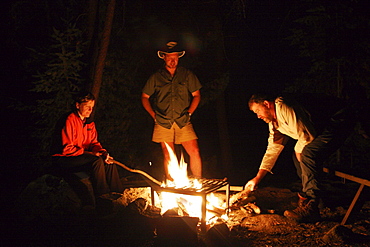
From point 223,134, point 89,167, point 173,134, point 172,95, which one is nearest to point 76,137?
point 89,167

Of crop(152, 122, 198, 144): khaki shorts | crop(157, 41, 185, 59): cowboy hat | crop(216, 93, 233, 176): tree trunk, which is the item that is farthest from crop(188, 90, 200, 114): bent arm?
crop(216, 93, 233, 176): tree trunk

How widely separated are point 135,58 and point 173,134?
9.37 feet

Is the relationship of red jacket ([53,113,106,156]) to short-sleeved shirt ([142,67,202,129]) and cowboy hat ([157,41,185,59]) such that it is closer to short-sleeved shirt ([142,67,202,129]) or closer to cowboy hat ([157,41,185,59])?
short-sleeved shirt ([142,67,202,129])

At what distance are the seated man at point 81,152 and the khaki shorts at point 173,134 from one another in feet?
2.97

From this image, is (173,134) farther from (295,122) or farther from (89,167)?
(295,122)

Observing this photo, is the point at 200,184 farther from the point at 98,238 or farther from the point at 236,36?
the point at 236,36

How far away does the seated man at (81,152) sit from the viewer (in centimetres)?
513

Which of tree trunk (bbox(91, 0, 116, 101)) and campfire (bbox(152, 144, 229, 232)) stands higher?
tree trunk (bbox(91, 0, 116, 101))

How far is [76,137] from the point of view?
5324 mm

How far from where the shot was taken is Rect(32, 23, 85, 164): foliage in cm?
645

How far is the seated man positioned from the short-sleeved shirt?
1087 mm

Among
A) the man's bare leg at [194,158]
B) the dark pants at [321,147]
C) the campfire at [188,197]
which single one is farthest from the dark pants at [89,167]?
the dark pants at [321,147]

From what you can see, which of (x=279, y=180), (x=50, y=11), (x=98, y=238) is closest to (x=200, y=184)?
(x=98, y=238)

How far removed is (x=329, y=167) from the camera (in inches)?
203
